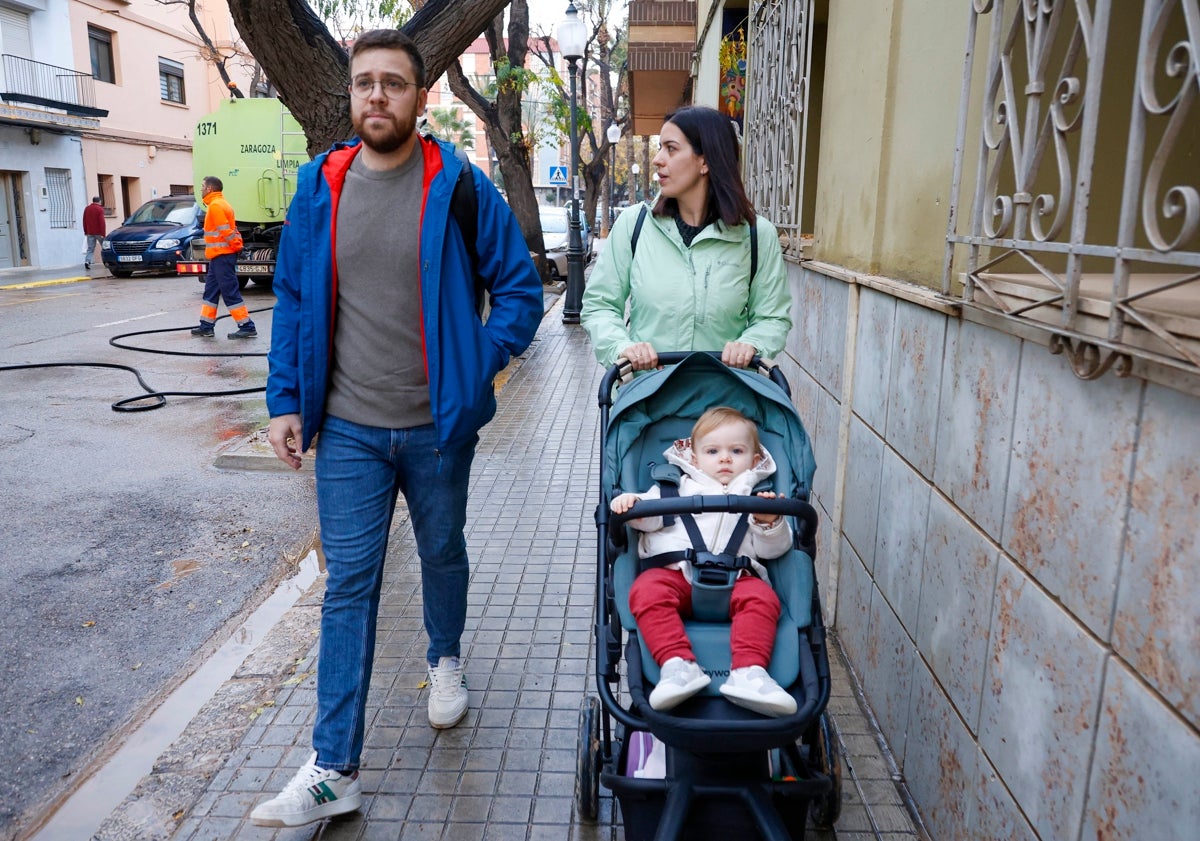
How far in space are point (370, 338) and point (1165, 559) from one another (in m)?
2.26

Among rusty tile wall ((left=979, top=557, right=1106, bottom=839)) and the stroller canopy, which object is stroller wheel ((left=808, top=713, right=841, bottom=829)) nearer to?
rusty tile wall ((left=979, top=557, right=1106, bottom=839))

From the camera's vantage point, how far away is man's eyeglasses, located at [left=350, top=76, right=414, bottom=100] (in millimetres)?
2955

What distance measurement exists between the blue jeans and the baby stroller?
0.65 metres

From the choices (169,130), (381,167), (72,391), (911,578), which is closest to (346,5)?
(72,391)

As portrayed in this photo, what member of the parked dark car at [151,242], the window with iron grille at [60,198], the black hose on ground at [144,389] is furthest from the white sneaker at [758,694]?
the window with iron grille at [60,198]

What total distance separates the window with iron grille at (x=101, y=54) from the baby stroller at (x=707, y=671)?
32900 millimetres

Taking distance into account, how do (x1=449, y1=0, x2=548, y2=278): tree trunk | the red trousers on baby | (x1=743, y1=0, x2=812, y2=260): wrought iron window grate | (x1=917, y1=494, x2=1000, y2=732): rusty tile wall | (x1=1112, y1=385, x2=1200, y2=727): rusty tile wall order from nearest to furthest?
1. (x1=1112, y1=385, x2=1200, y2=727): rusty tile wall
2. the red trousers on baby
3. (x1=917, y1=494, x2=1000, y2=732): rusty tile wall
4. (x1=743, y1=0, x2=812, y2=260): wrought iron window grate
5. (x1=449, y1=0, x2=548, y2=278): tree trunk

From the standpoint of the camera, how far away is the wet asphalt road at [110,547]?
3.88 metres

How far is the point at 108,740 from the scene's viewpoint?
12.0 feet

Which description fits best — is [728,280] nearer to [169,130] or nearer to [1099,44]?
[1099,44]

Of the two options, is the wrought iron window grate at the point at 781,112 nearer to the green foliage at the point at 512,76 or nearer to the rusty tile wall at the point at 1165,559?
the rusty tile wall at the point at 1165,559

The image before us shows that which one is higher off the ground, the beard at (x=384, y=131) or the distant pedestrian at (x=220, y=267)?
the beard at (x=384, y=131)

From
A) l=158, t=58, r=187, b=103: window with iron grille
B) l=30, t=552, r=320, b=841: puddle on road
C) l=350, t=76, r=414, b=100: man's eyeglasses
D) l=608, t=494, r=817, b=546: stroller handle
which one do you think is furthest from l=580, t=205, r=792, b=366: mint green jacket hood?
l=158, t=58, r=187, b=103: window with iron grille

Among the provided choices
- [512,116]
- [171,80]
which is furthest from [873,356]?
[171,80]
